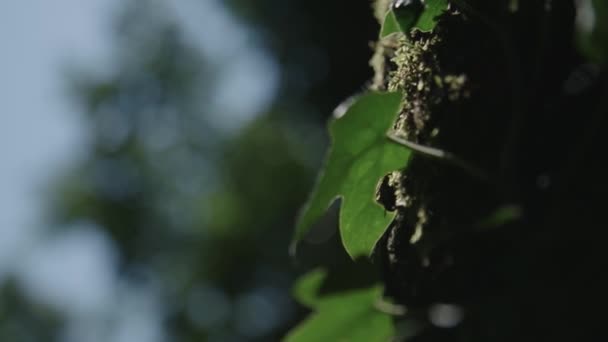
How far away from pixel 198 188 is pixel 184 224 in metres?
0.48

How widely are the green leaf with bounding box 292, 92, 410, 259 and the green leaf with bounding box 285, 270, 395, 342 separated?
35 mm

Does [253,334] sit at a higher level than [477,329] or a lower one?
lower

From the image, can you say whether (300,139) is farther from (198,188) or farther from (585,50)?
(585,50)

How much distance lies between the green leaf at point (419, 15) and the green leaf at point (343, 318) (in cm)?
18

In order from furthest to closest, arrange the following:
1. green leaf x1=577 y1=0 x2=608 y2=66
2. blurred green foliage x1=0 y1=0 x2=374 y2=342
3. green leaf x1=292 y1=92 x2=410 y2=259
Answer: blurred green foliage x1=0 y1=0 x2=374 y2=342 → green leaf x1=292 y1=92 x2=410 y2=259 → green leaf x1=577 y1=0 x2=608 y2=66

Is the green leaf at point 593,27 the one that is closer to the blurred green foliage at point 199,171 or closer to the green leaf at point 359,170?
the green leaf at point 359,170

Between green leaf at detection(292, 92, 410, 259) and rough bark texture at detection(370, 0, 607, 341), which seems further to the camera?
green leaf at detection(292, 92, 410, 259)

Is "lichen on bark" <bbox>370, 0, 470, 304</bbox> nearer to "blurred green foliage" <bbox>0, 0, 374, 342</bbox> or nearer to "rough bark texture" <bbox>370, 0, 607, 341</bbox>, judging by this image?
"rough bark texture" <bbox>370, 0, 607, 341</bbox>

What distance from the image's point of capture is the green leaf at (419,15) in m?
0.47

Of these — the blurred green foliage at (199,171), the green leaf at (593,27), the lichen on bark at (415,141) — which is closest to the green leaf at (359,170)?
the lichen on bark at (415,141)

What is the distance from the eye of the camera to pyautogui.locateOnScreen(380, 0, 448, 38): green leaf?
0.47m

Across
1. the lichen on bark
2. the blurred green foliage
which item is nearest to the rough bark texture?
the lichen on bark

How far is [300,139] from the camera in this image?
8031 mm

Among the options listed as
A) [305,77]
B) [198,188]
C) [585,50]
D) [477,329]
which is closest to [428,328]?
[477,329]
